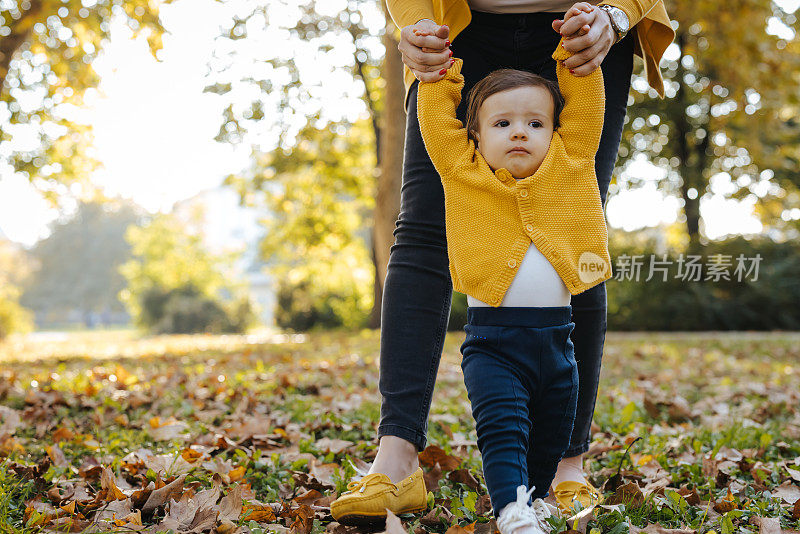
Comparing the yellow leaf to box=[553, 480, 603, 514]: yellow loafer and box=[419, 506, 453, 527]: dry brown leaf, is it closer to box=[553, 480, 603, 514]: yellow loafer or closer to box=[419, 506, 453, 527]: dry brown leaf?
box=[419, 506, 453, 527]: dry brown leaf

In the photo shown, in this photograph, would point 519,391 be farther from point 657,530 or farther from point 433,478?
point 433,478

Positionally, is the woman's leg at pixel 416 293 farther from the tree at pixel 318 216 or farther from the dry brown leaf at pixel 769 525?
the tree at pixel 318 216

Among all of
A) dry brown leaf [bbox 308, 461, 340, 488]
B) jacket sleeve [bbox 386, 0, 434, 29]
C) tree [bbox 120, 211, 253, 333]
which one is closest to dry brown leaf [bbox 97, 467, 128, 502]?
dry brown leaf [bbox 308, 461, 340, 488]

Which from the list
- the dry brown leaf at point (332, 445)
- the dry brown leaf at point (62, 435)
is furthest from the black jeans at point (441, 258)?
the dry brown leaf at point (62, 435)

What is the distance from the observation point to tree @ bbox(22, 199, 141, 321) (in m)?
52.8

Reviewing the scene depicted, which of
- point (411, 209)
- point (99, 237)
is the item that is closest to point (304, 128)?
point (411, 209)

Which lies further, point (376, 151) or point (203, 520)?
point (376, 151)

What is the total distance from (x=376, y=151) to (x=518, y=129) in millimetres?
12925

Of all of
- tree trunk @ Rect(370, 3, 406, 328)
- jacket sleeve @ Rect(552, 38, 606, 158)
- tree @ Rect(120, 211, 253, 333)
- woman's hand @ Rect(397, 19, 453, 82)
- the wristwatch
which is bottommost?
tree @ Rect(120, 211, 253, 333)

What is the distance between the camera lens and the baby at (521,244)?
1.58 meters

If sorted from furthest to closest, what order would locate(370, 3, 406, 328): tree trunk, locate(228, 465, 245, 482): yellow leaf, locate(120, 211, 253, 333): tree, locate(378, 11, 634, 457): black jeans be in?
locate(120, 211, 253, 333): tree, locate(370, 3, 406, 328): tree trunk, locate(228, 465, 245, 482): yellow leaf, locate(378, 11, 634, 457): black jeans

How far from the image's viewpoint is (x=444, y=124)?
178 centimetres

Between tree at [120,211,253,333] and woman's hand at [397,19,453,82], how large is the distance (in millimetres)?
20849

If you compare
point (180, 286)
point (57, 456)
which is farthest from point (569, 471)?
point (180, 286)
